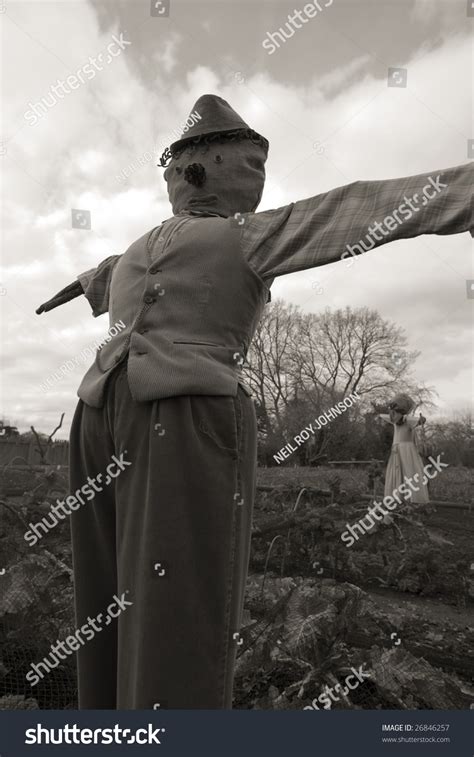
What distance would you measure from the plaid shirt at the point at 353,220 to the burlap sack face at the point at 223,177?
0.21 metres

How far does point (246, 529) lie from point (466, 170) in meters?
0.95

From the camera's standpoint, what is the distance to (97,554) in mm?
1557

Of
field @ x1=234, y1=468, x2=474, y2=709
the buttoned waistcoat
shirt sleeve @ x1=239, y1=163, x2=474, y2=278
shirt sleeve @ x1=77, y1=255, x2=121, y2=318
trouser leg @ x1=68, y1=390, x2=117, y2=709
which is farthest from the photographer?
field @ x1=234, y1=468, x2=474, y2=709

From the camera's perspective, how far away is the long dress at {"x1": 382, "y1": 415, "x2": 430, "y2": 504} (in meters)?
7.50

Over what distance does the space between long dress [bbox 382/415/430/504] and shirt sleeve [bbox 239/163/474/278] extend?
21.0 feet

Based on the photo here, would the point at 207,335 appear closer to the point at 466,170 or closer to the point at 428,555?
the point at 466,170

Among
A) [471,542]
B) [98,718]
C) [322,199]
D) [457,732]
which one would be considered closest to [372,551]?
[471,542]

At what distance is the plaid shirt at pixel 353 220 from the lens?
1210 millimetres

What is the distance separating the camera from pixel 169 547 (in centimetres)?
131

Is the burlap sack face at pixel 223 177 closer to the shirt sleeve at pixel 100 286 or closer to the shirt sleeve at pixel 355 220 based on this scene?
the shirt sleeve at pixel 355 220

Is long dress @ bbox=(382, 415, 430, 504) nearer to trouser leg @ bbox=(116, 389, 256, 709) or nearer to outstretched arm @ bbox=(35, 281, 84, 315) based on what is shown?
outstretched arm @ bbox=(35, 281, 84, 315)

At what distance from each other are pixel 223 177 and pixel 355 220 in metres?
0.56

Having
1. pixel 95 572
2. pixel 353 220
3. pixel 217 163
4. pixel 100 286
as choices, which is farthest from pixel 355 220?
pixel 95 572

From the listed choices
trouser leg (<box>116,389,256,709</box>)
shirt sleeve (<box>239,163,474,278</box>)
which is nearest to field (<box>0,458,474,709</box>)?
trouser leg (<box>116,389,256,709</box>)
